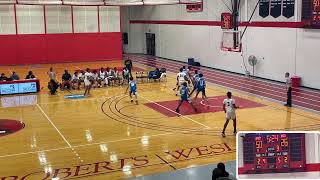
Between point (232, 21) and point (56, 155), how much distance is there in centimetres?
1955

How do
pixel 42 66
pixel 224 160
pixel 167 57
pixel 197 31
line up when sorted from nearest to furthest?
pixel 224 160 < pixel 197 31 < pixel 42 66 < pixel 167 57

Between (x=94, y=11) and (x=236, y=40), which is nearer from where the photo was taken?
(x=236, y=40)

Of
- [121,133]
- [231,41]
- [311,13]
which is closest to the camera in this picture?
[121,133]

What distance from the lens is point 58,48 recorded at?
128 feet

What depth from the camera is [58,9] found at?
124 feet

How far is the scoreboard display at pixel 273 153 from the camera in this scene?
3.03m

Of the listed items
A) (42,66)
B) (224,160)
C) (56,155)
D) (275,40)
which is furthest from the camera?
(42,66)

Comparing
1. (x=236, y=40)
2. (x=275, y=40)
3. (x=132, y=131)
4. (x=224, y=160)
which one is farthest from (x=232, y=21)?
(x=224, y=160)

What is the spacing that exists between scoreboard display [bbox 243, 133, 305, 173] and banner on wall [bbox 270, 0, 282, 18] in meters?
23.0

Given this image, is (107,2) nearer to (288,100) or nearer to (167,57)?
(167,57)

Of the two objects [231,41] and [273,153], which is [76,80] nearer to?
[231,41]

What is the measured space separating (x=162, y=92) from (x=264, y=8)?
888 centimetres

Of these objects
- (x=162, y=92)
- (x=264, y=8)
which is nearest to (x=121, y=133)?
(x=162, y=92)

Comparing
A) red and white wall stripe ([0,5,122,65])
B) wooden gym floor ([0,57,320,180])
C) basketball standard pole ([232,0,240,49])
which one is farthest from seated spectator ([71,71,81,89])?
red and white wall stripe ([0,5,122,65])
